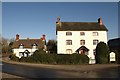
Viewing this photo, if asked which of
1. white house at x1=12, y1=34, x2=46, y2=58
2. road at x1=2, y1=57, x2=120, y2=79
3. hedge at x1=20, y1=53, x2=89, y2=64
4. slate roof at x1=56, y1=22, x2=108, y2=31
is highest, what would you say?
slate roof at x1=56, y1=22, x2=108, y2=31

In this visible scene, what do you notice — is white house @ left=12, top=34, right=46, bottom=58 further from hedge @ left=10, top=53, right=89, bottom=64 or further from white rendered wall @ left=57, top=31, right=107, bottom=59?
hedge @ left=10, top=53, right=89, bottom=64

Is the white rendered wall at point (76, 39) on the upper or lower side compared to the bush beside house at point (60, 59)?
upper

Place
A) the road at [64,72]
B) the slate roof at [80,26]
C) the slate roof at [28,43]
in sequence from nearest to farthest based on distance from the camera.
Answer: the road at [64,72] < the slate roof at [80,26] < the slate roof at [28,43]

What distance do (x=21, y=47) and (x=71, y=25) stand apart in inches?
712

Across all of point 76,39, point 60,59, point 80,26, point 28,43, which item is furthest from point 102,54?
point 28,43

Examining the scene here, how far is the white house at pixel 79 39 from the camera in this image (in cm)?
5319

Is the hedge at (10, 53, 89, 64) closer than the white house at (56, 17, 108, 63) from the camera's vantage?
Yes

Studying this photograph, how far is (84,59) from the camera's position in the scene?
38656 millimetres

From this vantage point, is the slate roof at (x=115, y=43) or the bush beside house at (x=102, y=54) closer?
the bush beside house at (x=102, y=54)

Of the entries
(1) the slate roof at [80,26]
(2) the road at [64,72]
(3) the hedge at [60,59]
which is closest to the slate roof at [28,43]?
(1) the slate roof at [80,26]

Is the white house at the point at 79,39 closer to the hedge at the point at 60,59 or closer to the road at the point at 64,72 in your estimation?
the hedge at the point at 60,59

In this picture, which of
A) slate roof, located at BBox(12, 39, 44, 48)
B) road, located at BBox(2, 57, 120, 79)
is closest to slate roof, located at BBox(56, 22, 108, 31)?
slate roof, located at BBox(12, 39, 44, 48)

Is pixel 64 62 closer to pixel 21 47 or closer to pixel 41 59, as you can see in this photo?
pixel 41 59

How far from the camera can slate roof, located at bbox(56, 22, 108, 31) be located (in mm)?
53844
